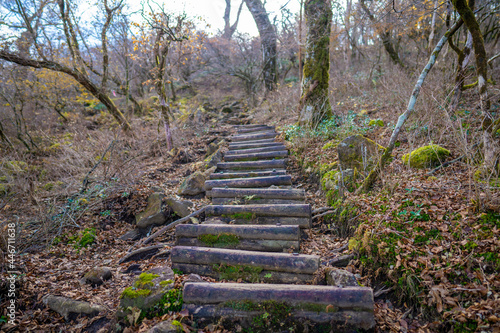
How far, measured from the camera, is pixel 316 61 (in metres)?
7.46

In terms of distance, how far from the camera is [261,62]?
1447 centimetres

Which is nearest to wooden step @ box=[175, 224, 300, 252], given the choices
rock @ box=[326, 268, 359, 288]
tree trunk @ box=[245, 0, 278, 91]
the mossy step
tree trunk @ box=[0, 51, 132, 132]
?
the mossy step

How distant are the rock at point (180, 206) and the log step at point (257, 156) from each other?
2326mm

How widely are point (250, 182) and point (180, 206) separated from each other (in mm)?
1567

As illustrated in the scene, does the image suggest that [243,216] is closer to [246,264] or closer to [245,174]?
[246,264]

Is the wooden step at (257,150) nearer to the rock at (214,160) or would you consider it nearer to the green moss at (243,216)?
the rock at (214,160)

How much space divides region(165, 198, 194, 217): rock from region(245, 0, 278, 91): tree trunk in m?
9.95

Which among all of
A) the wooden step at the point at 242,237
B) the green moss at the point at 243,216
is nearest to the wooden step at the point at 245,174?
the green moss at the point at 243,216

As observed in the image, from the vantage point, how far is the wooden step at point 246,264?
3.13 meters

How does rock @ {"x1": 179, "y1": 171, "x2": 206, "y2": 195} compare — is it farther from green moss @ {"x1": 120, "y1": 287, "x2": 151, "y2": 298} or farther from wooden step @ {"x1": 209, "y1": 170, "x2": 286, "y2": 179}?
green moss @ {"x1": 120, "y1": 287, "x2": 151, "y2": 298}

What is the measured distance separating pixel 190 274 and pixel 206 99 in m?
14.5

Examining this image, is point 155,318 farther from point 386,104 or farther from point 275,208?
point 386,104

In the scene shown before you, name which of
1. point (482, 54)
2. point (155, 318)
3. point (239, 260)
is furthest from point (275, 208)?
point (482, 54)

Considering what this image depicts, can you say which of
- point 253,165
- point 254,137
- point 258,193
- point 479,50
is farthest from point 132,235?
point 479,50
